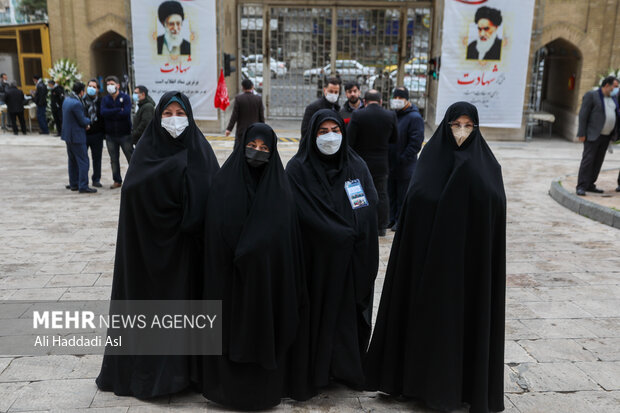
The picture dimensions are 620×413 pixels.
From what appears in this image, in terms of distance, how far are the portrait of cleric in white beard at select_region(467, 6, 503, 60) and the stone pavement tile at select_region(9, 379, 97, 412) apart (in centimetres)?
1146

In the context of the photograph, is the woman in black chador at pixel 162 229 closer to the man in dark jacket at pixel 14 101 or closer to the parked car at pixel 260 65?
the man in dark jacket at pixel 14 101

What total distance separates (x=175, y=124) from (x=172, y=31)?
33.8 feet

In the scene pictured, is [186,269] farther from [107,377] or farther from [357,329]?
[357,329]

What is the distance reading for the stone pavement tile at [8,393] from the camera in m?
2.92

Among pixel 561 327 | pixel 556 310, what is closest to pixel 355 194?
pixel 561 327

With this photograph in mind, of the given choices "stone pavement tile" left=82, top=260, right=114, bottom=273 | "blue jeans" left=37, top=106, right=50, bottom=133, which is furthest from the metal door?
"stone pavement tile" left=82, top=260, right=114, bottom=273

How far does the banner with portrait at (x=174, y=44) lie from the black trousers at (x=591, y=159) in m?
7.88

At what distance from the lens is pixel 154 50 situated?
12.4 metres

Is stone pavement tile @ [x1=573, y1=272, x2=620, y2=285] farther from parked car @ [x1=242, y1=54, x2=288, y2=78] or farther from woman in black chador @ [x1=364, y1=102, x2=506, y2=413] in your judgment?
parked car @ [x1=242, y1=54, x2=288, y2=78]

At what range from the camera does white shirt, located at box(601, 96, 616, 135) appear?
756 cm

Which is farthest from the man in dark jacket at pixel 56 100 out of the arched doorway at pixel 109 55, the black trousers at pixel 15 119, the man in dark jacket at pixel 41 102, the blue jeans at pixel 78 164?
the blue jeans at pixel 78 164

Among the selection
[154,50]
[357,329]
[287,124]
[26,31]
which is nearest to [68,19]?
[26,31]

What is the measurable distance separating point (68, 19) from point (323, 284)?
509 inches

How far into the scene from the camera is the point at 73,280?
479cm
